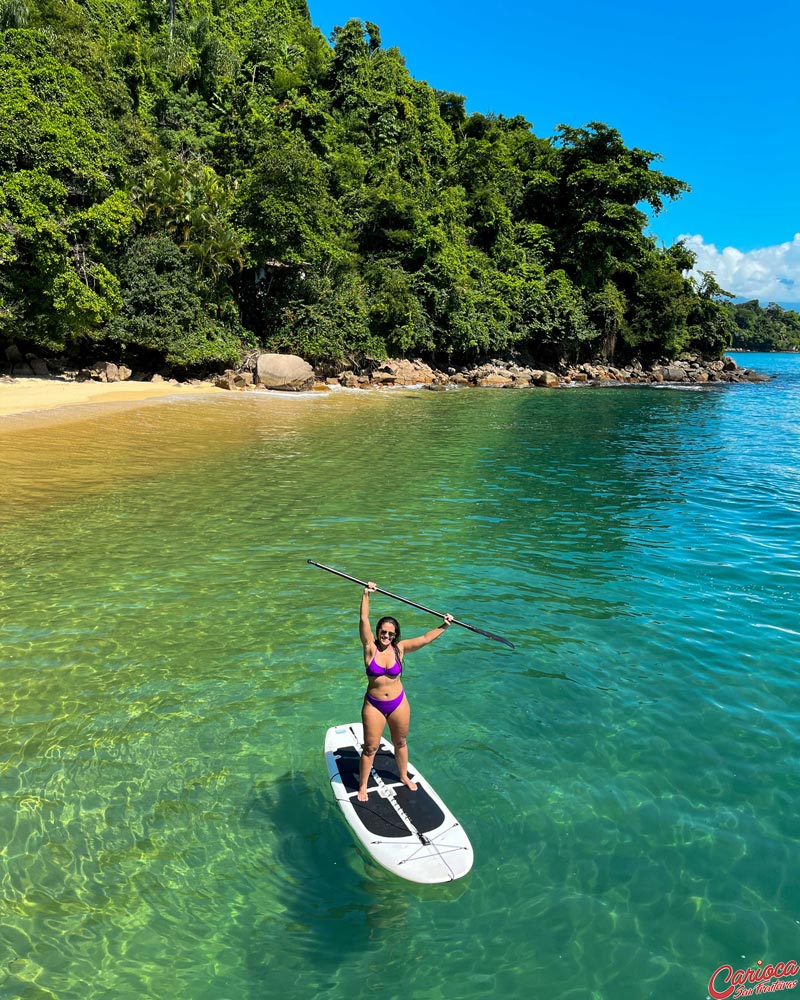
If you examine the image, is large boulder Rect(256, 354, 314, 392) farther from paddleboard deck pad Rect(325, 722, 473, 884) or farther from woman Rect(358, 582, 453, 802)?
woman Rect(358, 582, 453, 802)

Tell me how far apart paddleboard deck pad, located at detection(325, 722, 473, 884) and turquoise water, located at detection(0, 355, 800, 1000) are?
356 millimetres

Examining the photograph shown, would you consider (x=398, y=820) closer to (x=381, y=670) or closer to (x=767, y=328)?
(x=381, y=670)

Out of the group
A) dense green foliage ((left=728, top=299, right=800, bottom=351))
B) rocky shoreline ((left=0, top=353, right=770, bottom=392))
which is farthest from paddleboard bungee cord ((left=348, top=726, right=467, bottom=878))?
dense green foliage ((left=728, top=299, right=800, bottom=351))

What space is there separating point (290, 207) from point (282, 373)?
10.9m

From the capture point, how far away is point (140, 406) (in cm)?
2858

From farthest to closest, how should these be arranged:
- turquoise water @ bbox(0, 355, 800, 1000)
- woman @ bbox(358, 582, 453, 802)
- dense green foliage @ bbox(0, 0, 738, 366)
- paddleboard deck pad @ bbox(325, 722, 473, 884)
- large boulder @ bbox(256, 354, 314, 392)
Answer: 1. large boulder @ bbox(256, 354, 314, 392)
2. dense green foliage @ bbox(0, 0, 738, 366)
3. woman @ bbox(358, 582, 453, 802)
4. paddleboard deck pad @ bbox(325, 722, 473, 884)
5. turquoise water @ bbox(0, 355, 800, 1000)

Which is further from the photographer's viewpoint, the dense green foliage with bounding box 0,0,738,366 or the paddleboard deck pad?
the dense green foliage with bounding box 0,0,738,366

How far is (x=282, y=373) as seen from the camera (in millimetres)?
38812

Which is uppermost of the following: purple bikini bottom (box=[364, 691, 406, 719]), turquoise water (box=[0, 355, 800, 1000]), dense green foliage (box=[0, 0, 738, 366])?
dense green foliage (box=[0, 0, 738, 366])

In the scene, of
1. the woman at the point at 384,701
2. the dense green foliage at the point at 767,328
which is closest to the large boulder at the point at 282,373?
the woman at the point at 384,701

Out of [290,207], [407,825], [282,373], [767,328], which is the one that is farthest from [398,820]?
[767,328]

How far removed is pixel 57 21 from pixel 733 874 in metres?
56.7

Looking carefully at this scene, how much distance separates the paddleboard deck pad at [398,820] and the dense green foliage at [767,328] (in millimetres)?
179728

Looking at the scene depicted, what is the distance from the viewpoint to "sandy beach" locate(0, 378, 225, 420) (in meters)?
26.3
